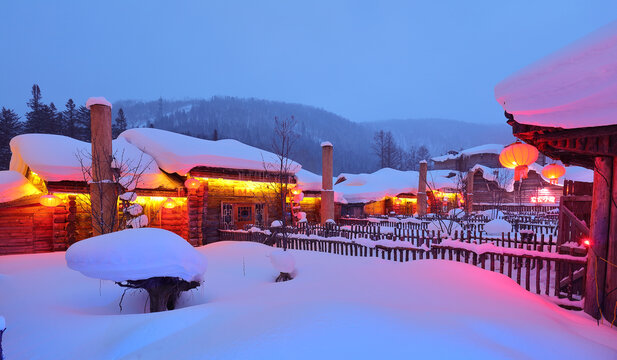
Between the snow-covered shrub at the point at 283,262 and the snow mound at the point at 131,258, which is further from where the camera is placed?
the snow-covered shrub at the point at 283,262

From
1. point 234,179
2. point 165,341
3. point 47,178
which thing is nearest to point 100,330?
point 165,341

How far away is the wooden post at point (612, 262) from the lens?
4.83 m

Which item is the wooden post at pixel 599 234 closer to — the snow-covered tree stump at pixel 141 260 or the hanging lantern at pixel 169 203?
the snow-covered tree stump at pixel 141 260

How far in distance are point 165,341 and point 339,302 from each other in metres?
2.12

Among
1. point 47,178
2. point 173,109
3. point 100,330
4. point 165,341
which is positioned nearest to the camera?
point 165,341

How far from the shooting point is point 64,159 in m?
11.6

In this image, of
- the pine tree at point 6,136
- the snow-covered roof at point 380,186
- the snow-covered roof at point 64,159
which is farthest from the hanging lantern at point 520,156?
the pine tree at point 6,136

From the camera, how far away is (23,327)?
4.13 metres

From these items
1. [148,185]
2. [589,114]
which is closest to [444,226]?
[589,114]

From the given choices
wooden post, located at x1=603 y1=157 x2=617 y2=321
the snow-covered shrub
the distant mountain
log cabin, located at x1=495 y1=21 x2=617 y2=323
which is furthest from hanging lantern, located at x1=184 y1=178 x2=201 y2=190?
the distant mountain

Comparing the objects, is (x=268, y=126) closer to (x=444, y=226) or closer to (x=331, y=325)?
(x=444, y=226)

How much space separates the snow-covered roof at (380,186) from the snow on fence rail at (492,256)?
1576 cm

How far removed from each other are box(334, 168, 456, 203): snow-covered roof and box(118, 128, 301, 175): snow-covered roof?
11.8 m

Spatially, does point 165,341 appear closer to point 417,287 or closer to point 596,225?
point 417,287
